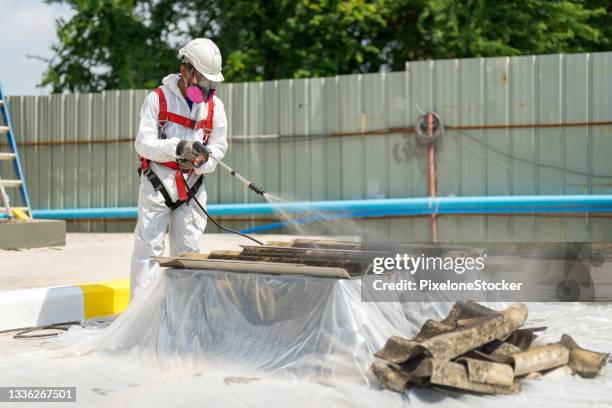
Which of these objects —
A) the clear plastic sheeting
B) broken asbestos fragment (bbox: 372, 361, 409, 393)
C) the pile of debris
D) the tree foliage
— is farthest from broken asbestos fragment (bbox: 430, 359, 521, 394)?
the tree foliage

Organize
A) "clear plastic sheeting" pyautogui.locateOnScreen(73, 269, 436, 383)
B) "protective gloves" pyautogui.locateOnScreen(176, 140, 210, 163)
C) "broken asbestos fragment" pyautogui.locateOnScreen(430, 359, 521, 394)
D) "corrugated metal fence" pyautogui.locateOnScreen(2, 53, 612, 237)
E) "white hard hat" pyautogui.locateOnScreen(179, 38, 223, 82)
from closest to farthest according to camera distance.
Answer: "broken asbestos fragment" pyautogui.locateOnScreen(430, 359, 521, 394) → "clear plastic sheeting" pyautogui.locateOnScreen(73, 269, 436, 383) → "protective gloves" pyautogui.locateOnScreen(176, 140, 210, 163) → "white hard hat" pyautogui.locateOnScreen(179, 38, 223, 82) → "corrugated metal fence" pyautogui.locateOnScreen(2, 53, 612, 237)

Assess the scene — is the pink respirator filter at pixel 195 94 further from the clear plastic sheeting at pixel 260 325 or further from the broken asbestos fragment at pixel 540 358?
the broken asbestos fragment at pixel 540 358

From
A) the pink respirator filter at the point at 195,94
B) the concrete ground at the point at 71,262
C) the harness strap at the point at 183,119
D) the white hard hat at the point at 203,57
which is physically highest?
the white hard hat at the point at 203,57

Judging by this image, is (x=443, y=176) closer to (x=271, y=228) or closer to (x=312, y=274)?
(x=271, y=228)

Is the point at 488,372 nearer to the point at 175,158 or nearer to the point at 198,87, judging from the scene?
the point at 175,158

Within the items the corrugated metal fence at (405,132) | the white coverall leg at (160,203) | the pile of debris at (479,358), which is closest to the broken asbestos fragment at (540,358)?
the pile of debris at (479,358)

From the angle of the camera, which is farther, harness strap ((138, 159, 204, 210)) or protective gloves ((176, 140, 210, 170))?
harness strap ((138, 159, 204, 210))

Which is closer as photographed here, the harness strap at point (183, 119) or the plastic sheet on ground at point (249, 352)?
the plastic sheet on ground at point (249, 352)

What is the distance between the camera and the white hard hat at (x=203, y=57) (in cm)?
578

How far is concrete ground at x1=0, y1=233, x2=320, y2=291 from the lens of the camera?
7699 mm

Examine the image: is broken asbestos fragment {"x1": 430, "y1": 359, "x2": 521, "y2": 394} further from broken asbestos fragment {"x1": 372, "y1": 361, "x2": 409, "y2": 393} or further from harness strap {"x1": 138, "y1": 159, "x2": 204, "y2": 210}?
harness strap {"x1": 138, "y1": 159, "x2": 204, "y2": 210}

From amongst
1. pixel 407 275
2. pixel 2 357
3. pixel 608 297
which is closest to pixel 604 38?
pixel 608 297

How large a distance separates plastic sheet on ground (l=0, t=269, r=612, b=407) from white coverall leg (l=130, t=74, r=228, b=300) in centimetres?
70

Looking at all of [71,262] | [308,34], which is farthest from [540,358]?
[308,34]
